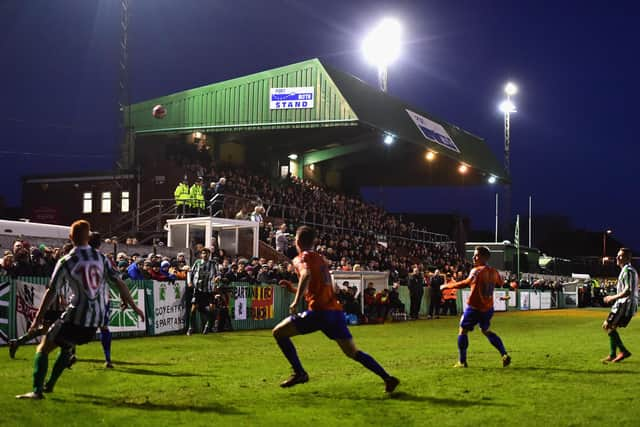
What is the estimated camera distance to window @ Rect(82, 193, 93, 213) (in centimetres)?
3938

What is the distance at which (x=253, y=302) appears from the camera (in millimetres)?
22797

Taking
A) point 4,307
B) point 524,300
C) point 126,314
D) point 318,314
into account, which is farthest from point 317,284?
point 524,300

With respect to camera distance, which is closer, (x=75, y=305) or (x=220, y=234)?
(x=75, y=305)

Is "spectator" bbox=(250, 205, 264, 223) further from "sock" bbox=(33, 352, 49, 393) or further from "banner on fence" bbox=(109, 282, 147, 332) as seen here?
"sock" bbox=(33, 352, 49, 393)

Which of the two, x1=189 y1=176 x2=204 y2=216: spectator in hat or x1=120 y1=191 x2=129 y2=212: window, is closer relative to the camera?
x1=189 y1=176 x2=204 y2=216: spectator in hat

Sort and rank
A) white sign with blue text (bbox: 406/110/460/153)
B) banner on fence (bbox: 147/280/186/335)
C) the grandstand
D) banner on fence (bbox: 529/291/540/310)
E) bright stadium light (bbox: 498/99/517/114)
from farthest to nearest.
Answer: bright stadium light (bbox: 498/99/517/114)
white sign with blue text (bbox: 406/110/460/153)
banner on fence (bbox: 529/291/540/310)
the grandstand
banner on fence (bbox: 147/280/186/335)

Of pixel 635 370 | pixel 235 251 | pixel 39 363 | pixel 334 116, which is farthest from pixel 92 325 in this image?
pixel 334 116

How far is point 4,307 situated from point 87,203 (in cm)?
2514

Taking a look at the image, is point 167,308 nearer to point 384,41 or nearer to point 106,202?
point 106,202

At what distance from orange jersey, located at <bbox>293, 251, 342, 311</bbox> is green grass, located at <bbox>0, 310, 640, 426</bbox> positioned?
1.07 metres

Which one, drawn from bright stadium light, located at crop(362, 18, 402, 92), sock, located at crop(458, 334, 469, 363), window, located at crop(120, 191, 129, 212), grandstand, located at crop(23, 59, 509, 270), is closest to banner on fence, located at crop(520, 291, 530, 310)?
grandstand, located at crop(23, 59, 509, 270)

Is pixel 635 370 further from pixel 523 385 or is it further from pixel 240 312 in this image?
pixel 240 312

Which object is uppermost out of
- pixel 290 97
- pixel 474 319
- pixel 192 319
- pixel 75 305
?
pixel 290 97

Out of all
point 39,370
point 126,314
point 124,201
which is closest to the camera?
point 39,370
